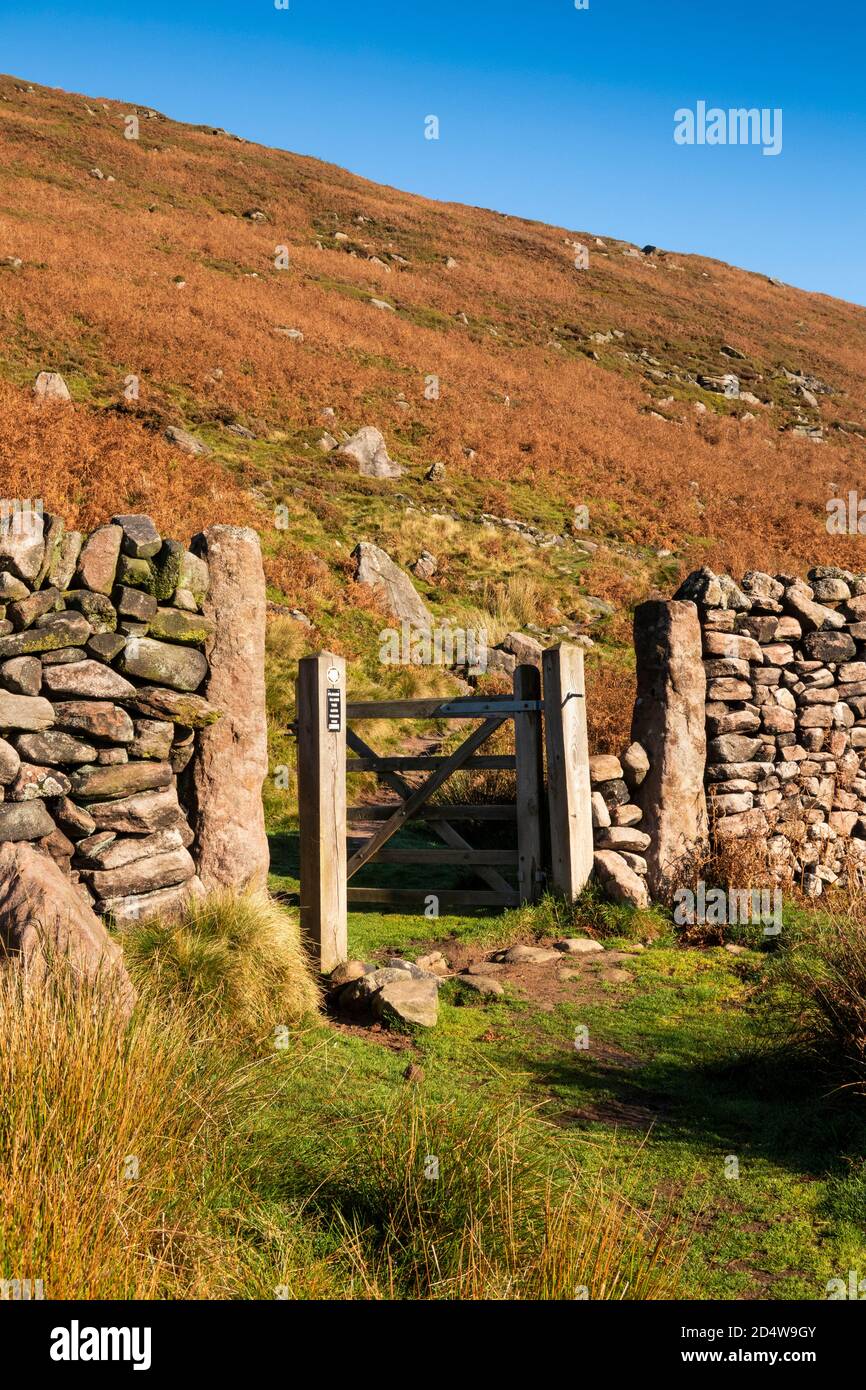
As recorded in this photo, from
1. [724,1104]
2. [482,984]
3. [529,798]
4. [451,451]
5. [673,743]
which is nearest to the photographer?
[724,1104]

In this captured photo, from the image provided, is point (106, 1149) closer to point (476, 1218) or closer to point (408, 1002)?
point (476, 1218)

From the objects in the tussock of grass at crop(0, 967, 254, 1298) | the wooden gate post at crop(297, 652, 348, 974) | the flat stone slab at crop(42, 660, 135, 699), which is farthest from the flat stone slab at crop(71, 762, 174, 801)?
the tussock of grass at crop(0, 967, 254, 1298)

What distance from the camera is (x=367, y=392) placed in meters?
23.4

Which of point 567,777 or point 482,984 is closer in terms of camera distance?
point 482,984

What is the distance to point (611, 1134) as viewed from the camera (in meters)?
4.38

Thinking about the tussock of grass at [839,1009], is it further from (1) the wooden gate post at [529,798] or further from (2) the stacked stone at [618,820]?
(1) the wooden gate post at [529,798]


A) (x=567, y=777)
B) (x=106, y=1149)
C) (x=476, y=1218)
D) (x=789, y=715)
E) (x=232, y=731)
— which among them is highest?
Result: (x=789, y=715)

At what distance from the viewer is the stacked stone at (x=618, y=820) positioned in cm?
800

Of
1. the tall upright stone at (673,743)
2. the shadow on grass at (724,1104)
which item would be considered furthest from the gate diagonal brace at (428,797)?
the shadow on grass at (724,1104)

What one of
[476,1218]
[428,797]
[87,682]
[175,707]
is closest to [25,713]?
[87,682]

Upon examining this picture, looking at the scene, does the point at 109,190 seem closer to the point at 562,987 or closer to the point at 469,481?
the point at 469,481

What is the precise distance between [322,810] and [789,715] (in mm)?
4640

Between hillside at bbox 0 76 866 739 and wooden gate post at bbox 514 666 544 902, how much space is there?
571 cm

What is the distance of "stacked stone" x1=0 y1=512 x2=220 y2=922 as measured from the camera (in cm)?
522
